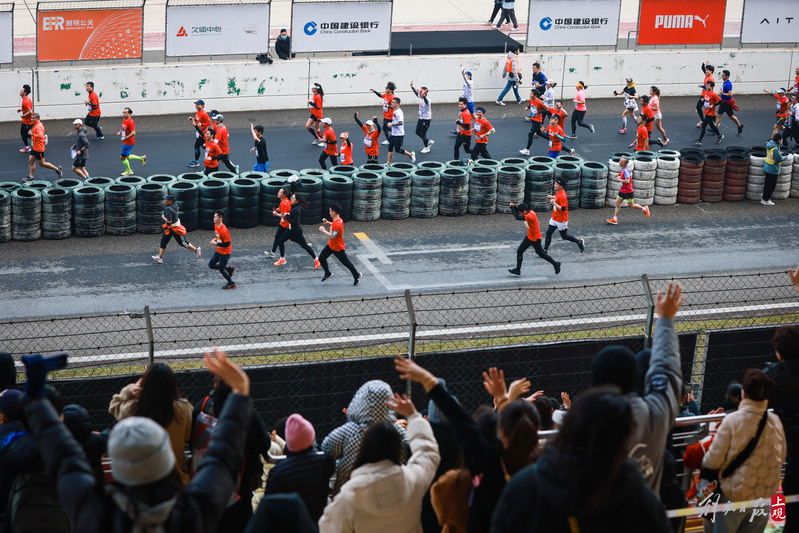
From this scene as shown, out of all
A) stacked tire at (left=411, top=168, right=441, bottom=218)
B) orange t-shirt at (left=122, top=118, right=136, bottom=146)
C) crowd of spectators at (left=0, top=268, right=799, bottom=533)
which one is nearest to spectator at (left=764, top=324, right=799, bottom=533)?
crowd of spectators at (left=0, top=268, right=799, bottom=533)

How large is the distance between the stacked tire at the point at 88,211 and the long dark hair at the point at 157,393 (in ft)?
45.7

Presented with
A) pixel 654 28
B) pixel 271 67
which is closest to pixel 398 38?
pixel 271 67

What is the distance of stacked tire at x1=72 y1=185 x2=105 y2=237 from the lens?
18906 mm

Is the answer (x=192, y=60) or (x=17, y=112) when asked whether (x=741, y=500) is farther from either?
(x=192, y=60)

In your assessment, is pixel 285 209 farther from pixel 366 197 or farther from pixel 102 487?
pixel 102 487

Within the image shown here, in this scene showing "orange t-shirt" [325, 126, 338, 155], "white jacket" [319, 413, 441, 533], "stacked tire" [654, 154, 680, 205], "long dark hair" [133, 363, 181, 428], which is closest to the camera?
"white jacket" [319, 413, 441, 533]

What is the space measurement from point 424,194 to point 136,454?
1711 centimetres

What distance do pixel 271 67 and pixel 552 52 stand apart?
28.4ft

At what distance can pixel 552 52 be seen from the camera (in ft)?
101

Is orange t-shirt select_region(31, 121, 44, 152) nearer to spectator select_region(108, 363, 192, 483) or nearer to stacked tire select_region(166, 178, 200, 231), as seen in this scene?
stacked tire select_region(166, 178, 200, 231)

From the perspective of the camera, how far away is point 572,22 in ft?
100

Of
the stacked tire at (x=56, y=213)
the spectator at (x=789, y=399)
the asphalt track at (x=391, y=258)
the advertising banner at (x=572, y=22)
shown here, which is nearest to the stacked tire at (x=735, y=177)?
the asphalt track at (x=391, y=258)

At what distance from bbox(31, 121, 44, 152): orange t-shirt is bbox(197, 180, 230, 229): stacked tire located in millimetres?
4233

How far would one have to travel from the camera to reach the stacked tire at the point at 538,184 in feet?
69.5
